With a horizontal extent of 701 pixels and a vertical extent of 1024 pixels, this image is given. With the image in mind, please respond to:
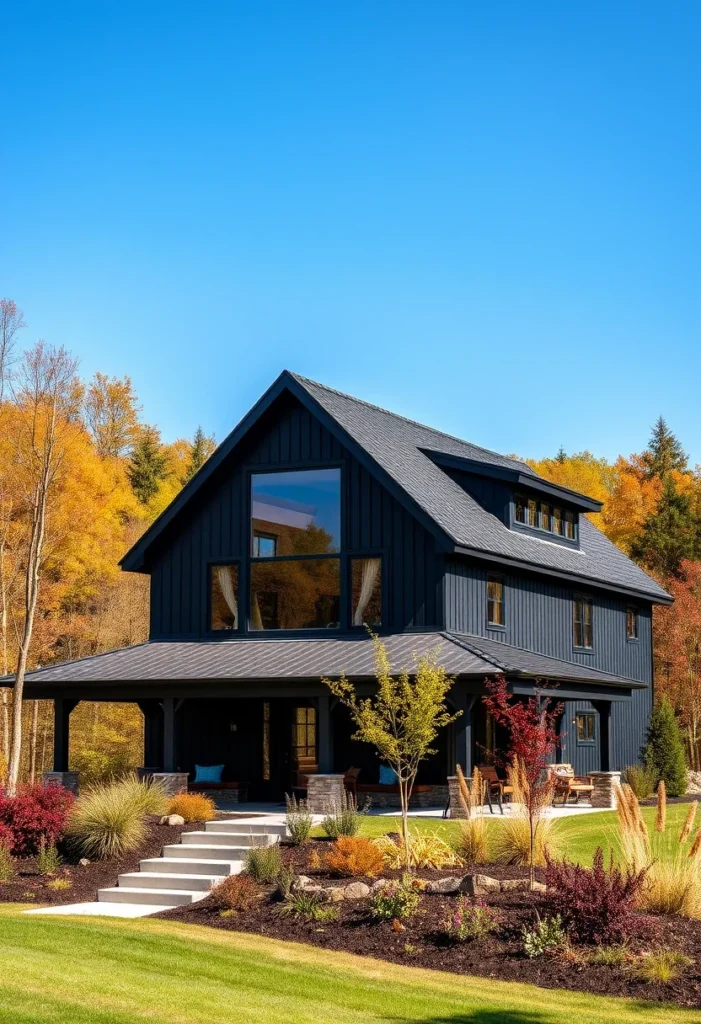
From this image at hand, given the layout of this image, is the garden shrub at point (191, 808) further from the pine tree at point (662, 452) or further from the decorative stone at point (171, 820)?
the pine tree at point (662, 452)

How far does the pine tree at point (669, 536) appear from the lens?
152 feet

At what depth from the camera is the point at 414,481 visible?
27125 millimetres

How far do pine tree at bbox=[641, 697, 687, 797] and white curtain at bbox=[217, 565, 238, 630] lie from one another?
11.3 meters

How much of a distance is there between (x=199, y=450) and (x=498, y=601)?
1412 inches

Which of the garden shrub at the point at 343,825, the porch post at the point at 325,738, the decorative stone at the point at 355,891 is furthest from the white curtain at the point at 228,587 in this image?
the decorative stone at the point at 355,891

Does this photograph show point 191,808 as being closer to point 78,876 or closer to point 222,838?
point 222,838

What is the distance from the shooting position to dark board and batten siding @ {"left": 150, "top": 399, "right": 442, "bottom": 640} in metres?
26.0

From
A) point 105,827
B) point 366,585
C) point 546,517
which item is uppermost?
point 546,517

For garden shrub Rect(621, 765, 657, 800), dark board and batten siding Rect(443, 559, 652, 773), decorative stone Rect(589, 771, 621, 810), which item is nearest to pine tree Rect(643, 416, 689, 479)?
dark board and batten siding Rect(443, 559, 652, 773)

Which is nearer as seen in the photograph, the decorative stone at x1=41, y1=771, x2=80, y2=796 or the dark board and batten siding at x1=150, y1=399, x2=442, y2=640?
the dark board and batten siding at x1=150, y1=399, x2=442, y2=640

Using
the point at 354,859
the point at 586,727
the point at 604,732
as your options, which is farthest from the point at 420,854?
the point at 586,727

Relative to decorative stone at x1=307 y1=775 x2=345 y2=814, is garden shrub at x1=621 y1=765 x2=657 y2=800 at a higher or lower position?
lower

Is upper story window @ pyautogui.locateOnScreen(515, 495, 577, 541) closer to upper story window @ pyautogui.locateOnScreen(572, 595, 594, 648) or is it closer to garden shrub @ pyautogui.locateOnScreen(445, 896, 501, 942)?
upper story window @ pyautogui.locateOnScreen(572, 595, 594, 648)

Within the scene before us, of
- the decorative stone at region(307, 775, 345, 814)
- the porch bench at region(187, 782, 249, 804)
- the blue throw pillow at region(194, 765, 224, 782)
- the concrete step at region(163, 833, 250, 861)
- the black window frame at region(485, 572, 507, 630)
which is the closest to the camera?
the concrete step at region(163, 833, 250, 861)
